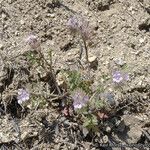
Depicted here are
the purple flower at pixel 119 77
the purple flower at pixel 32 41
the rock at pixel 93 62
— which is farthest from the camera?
the rock at pixel 93 62

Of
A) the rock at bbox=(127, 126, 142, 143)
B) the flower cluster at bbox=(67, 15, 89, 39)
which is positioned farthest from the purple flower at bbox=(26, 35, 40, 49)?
the rock at bbox=(127, 126, 142, 143)

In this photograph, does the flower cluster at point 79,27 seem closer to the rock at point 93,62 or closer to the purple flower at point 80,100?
the rock at point 93,62

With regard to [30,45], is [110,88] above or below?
below

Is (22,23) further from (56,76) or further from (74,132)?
(74,132)

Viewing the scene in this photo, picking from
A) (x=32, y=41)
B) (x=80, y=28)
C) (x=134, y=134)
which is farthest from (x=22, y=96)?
(x=134, y=134)

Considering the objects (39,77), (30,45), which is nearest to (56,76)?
(39,77)

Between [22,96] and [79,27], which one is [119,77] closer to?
[79,27]

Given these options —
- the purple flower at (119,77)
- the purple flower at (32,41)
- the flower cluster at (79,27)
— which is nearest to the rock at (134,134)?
the purple flower at (119,77)

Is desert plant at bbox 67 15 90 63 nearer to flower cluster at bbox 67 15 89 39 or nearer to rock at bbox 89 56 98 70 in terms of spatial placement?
flower cluster at bbox 67 15 89 39

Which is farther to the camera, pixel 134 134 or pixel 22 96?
pixel 134 134
